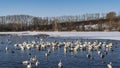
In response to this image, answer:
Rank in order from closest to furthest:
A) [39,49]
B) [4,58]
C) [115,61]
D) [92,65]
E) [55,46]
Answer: [92,65] → [115,61] → [4,58] → [39,49] → [55,46]

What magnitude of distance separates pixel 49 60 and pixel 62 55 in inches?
124

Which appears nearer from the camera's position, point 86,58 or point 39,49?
point 86,58

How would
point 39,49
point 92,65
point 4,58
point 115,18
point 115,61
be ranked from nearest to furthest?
1. point 92,65
2. point 115,61
3. point 4,58
4. point 39,49
5. point 115,18

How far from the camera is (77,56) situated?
2794cm

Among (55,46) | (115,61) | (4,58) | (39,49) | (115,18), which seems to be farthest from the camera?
(115,18)

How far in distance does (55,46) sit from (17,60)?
10.4 metres

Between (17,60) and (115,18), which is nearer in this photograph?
(17,60)

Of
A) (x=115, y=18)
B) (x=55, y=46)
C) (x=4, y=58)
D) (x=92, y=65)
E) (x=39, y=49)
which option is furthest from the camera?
(x=115, y=18)

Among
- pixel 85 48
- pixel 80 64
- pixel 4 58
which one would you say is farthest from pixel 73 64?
pixel 85 48

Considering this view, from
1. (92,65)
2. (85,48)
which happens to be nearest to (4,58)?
(92,65)

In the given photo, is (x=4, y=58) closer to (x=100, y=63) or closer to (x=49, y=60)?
(x=49, y=60)

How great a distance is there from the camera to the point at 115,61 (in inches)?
994

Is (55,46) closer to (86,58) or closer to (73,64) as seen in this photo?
(86,58)

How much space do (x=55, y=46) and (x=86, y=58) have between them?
9354 millimetres
